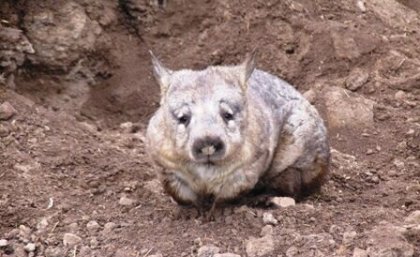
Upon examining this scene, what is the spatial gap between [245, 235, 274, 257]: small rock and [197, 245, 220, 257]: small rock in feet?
0.69

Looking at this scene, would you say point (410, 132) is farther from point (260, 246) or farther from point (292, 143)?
point (260, 246)

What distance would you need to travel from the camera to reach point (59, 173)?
7883 mm

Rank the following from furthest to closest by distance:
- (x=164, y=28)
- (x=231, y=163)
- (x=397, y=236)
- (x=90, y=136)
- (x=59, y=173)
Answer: (x=164, y=28)
(x=90, y=136)
(x=59, y=173)
(x=231, y=163)
(x=397, y=236)

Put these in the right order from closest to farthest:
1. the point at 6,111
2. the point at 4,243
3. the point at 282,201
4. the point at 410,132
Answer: the point at 4,243, the point at 282,201, the point at 6,111, the point at 410,132

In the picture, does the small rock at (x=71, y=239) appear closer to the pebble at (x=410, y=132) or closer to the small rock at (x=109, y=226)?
the small rock at (x=109, y=226)

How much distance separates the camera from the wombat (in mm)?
6566

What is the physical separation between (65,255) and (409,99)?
435 centimetres

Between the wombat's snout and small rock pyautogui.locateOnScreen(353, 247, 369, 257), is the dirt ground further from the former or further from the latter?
the wombat's snout

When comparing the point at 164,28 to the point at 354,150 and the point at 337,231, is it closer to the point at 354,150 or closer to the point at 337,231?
the point at 354,150

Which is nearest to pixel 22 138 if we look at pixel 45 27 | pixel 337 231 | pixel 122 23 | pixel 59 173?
pixel 59 173

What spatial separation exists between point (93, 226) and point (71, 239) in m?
0.24

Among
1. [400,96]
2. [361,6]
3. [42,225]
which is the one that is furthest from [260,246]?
[361,6]

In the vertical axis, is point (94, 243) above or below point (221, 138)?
below

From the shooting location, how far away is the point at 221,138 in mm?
6406
